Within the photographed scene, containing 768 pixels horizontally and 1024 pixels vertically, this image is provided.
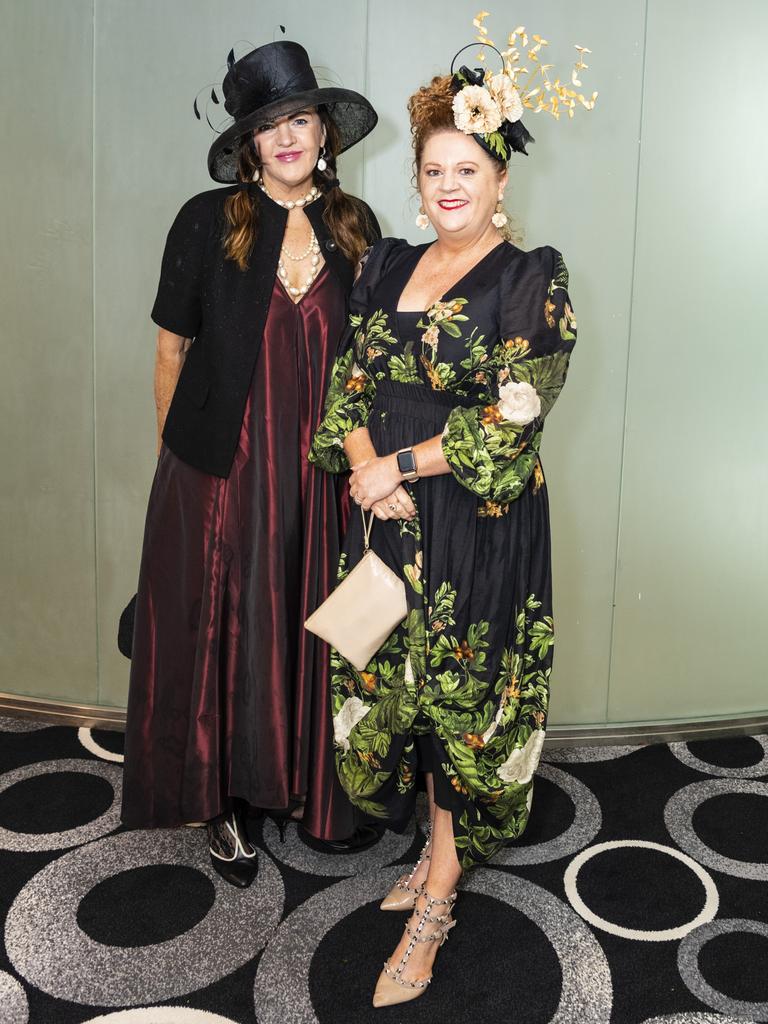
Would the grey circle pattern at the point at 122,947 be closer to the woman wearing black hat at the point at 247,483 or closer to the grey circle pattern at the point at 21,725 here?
the woman wearing black hat at the point at 247,483

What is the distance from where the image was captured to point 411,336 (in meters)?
1.78

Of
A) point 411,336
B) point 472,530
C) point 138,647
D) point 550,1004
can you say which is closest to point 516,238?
point 411,336

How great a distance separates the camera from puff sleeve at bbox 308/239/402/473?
1881 mm

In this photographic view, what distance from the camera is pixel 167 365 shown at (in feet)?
7.04

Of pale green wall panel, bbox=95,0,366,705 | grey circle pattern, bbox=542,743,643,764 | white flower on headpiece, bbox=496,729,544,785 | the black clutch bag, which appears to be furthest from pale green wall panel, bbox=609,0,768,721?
the black clutch bag

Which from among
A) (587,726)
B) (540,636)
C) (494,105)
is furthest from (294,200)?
(587,726)

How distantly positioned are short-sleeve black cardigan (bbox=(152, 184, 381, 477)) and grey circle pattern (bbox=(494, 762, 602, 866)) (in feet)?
3.73

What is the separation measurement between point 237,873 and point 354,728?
535 mm

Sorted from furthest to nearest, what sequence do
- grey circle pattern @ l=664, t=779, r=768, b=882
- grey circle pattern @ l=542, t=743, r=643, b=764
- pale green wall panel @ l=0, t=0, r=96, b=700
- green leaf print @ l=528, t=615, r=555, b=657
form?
grey circle pattern @ l=542, t=743, r=643, b=764 < pale green wall panel @ l=0, t=0, r=96, b=700 < grey circle pattern @ l=664, t=779, r=768, b=882 < green leaf print @ l=528, t=615, r=555, b=657

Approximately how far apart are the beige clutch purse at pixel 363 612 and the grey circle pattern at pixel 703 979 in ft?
2.91

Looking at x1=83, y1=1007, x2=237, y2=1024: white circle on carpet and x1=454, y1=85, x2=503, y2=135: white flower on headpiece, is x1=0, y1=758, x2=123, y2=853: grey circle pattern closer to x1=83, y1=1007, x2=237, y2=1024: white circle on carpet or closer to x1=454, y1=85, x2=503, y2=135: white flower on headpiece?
x1=83, y1=1007, x2=237, y2=1024: white circle on carpet

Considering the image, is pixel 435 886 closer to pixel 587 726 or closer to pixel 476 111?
pixel 587 726

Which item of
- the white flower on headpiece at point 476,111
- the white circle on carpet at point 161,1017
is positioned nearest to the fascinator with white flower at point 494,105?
the white flower on headpiece at point 476,111

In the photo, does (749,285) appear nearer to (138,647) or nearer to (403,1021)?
(138,647)
